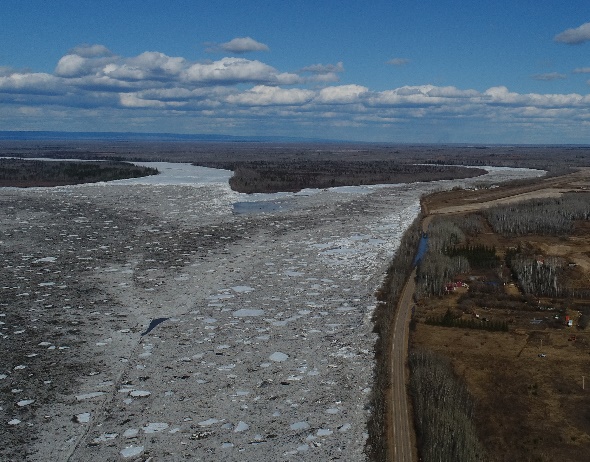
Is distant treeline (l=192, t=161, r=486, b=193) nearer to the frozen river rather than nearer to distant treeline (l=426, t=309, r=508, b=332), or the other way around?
the frozen river

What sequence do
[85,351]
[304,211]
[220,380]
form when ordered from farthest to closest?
[304,211] → [85,351] → [220,380]

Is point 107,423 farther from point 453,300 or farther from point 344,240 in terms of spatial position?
point 344,240

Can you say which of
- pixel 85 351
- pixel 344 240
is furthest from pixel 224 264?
pixel 85 351

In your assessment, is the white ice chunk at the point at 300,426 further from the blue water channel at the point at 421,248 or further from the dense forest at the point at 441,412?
the blue water channel at the point at 421,248

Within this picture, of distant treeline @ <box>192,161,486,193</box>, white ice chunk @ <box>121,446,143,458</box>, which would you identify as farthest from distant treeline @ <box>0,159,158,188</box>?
white ice chunk @ <box>121,446,143,458</box>

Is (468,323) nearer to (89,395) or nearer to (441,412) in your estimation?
(441,412)
